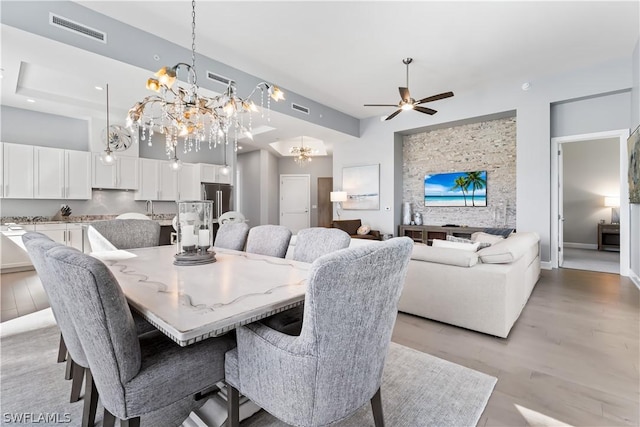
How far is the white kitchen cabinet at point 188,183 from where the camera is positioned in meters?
6.69

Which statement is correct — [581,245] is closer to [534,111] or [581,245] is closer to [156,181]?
[534,111]

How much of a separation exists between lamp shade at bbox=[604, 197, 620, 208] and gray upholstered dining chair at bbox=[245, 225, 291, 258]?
26.0 feet

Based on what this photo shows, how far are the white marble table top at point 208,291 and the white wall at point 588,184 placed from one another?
825cm

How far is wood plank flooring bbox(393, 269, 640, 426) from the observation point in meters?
1.62

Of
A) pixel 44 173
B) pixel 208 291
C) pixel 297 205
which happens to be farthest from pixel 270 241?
pixel 297 205

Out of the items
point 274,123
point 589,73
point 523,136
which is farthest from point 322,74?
point 589,73

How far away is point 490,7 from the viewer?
10.3ft

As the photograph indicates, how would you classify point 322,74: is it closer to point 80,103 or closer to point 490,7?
point 490,7

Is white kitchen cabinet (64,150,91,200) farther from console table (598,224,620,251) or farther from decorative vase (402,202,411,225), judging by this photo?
console table (598,224,620,251)

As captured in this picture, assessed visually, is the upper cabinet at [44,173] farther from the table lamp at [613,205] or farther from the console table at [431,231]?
the table lamp at [613,205]

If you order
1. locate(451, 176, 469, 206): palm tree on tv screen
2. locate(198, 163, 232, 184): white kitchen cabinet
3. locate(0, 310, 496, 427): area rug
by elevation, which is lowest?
locate(0, 310, 496, 427): area rug

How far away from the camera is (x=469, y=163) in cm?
622

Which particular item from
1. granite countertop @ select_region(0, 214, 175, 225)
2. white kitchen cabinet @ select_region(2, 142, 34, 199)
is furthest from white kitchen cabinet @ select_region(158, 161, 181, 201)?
white kitchen cabinet @ select_region(2, 142, 34, 199)

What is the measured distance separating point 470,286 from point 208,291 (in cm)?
220
